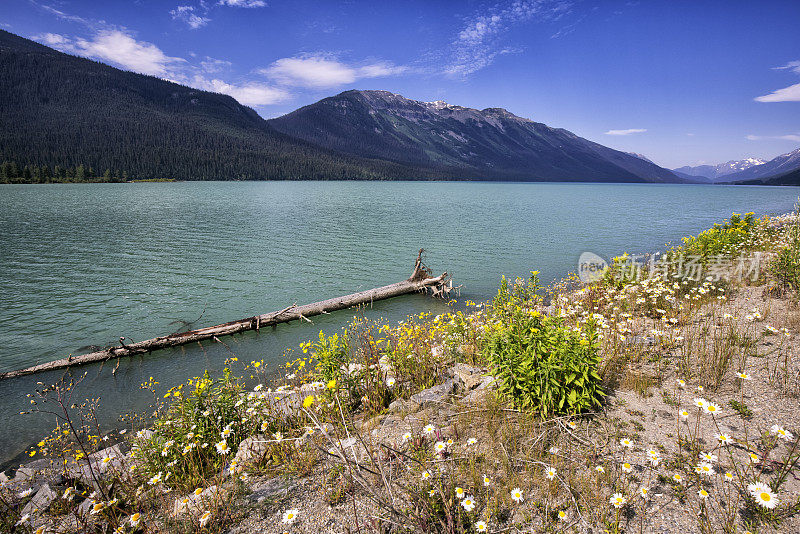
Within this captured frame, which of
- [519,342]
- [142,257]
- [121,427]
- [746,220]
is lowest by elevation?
[121,427]

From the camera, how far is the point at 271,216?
5088 cm

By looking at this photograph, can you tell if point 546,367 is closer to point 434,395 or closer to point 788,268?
point 434,395

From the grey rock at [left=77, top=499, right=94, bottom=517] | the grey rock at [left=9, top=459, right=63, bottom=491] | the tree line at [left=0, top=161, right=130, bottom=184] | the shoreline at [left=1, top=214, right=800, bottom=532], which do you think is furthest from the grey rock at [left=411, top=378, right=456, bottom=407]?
the tree line at [left=0, top=161, right=130, bottom=184]

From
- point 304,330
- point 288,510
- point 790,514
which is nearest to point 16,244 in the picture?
point 304,330

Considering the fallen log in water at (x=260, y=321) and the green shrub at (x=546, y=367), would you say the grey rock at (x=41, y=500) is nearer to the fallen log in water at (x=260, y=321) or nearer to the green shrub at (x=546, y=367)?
the green shrub at (x=546, y=367)

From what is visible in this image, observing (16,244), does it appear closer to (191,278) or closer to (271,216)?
(191,278)

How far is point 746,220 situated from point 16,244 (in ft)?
174

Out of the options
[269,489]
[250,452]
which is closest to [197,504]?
[269,489]

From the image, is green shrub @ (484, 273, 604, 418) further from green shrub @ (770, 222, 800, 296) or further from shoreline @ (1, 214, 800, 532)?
green shrub @ (770, 222, 800, 296)

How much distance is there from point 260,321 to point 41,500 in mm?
9503

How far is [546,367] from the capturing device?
5.04 metres

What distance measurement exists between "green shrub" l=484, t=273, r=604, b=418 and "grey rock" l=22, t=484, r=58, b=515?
6.93 m

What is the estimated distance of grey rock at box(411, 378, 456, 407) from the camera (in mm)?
6148

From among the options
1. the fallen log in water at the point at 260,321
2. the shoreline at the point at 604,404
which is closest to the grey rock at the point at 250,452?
the shoreline at the point at 604,404
